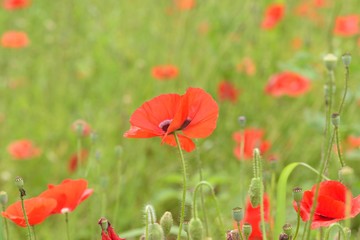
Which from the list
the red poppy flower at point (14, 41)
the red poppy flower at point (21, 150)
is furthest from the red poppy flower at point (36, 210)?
the red poppy flower at point (14, 41)

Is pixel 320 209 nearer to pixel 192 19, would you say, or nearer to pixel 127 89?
pixel 127 89

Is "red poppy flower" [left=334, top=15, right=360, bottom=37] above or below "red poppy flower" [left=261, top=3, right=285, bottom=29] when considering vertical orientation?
below

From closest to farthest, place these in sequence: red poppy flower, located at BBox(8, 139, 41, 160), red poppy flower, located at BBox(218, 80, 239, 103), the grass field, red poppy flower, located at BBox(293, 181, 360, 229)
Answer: red poppy flower, located at BBox(293, 181, 360, 229) < the grass field < red poppy flower, located at BBox(8, 139, 41, 160) < red poppy flower, located at BBox(218, 80, 239, 103)

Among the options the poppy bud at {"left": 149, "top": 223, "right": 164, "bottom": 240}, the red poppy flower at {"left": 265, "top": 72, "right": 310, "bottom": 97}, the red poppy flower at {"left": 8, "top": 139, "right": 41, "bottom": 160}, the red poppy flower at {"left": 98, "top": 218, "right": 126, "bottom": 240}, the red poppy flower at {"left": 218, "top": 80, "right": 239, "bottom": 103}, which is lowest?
the poppy bud at {"left": 149, "top": 223, "right": 164, "bottom": 240}

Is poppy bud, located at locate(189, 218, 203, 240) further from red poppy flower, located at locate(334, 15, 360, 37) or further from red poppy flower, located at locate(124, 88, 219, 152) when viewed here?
red poppy flower, located at locate(334, 15, 360, 37)

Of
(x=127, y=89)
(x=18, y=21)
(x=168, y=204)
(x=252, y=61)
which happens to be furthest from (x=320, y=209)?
(x=18, y=21)

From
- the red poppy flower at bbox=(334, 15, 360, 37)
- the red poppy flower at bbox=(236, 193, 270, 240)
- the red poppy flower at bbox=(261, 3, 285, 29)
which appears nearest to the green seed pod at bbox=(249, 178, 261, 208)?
the red poppy flower at bbox=(236, 193, 270, 240)

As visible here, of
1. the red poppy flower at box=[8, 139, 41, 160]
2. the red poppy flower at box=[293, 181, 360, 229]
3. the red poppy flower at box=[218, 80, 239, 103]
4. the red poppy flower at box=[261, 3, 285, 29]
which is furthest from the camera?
the red poppy flower at box=[261, 3, 285, 29]
